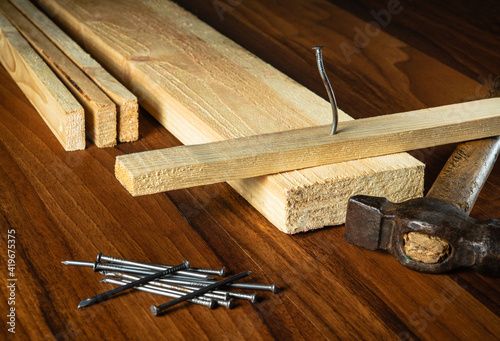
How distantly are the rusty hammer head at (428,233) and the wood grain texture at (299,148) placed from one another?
27cm

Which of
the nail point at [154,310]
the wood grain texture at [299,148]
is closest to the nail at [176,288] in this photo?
the nail point at [154,310]

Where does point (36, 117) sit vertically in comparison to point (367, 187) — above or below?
below

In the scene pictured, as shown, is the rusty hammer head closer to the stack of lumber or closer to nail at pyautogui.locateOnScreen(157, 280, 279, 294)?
nail at pyautogui.locateOnScreen(157, 280, 279, 294)

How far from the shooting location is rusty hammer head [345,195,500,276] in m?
1.61

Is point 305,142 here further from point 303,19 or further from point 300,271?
point 303,19

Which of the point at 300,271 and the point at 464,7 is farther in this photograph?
the point at 464,7

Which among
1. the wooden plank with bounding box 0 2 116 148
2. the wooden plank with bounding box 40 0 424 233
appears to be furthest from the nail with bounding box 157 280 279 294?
the wooden plank with bounding box 0 2 116 148

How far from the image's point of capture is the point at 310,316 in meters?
1.60

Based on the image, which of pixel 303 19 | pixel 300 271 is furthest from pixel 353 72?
pixel 300 271

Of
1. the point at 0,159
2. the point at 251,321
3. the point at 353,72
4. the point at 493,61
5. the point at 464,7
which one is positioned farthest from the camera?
the point at 464,7

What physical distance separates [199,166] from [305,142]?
0.37 m

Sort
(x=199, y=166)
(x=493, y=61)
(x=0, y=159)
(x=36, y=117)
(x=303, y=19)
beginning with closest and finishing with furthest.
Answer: (x=199, y=166) < (x=0, y=159) < (x=36, y=117) < (x=493, y=61) < (x=303, y=19)

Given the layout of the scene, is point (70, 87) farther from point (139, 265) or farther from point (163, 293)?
point (163, 293)

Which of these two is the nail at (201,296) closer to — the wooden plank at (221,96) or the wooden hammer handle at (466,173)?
the wooden plank at (221,96)
